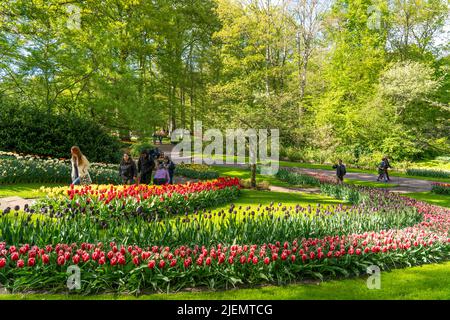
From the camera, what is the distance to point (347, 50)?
37125mm

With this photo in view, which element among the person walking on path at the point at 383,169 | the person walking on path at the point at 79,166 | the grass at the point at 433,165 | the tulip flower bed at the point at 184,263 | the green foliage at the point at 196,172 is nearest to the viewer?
the tulip flower bed at the point at 184,263

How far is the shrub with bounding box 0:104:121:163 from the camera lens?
15805 mm

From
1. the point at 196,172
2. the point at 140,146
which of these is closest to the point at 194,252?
the point at 196,172

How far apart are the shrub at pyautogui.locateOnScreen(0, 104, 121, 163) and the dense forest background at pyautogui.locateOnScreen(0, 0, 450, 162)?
0.95 m

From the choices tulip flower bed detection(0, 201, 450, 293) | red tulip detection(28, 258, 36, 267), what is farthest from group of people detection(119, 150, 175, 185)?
red tulip detection(28, 258, 36, 267)

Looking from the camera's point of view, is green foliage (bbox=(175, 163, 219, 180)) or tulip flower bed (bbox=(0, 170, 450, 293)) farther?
green foliage (bbox=(175, 163, 219, 180))

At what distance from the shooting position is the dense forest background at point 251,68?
16906 millimetres

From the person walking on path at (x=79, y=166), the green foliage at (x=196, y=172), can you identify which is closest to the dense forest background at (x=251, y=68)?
the green foliage at (x=196, y=172)

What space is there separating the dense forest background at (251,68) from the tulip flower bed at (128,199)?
5.66 metres

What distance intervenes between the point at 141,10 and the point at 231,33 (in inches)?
351

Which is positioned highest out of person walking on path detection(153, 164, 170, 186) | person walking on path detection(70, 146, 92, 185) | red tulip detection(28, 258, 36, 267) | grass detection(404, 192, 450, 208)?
person walking on path detection(70, 146, 92, 185)

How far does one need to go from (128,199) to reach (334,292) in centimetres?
529

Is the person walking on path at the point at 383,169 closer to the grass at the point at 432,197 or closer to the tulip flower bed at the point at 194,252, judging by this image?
the grass at the point at 432,197

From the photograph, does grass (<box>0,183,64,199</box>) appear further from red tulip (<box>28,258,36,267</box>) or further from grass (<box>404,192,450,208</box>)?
grass (<box>404,192,450,208</box>)
